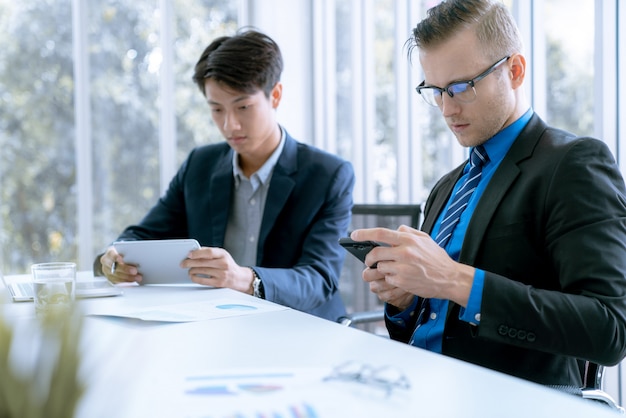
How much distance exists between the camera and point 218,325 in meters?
1.34

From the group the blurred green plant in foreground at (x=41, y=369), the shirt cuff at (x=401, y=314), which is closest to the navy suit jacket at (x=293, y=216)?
the shirt cuff at (x=401, y=314)

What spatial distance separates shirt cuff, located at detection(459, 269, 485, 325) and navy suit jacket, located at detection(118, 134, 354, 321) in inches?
30.7

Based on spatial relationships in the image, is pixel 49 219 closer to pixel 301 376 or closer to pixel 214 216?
pixel 214 216

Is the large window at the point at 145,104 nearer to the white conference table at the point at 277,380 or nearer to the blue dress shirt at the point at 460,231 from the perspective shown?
the blue dress shirt at the point at 460,231

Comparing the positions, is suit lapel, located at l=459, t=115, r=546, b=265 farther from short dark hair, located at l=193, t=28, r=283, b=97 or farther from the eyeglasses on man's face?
short dark hair, located at l=193, t=28, r=283, b=97

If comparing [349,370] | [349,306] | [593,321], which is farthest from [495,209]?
[349,306]

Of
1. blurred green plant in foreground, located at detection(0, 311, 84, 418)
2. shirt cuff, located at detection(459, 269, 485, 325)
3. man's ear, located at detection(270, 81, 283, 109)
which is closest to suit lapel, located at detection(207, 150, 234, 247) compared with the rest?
man's ear, located at detection(270, 81, 283, 109)

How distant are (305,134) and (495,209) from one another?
3.00m

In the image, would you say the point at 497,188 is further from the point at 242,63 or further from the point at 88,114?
the point at 88,114

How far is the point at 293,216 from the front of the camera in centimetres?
227

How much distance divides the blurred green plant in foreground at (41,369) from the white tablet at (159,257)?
1.36 m

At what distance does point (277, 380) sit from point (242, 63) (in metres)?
1.62

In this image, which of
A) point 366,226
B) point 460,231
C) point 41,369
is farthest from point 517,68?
point 41,369

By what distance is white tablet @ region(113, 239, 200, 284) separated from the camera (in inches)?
71.7
